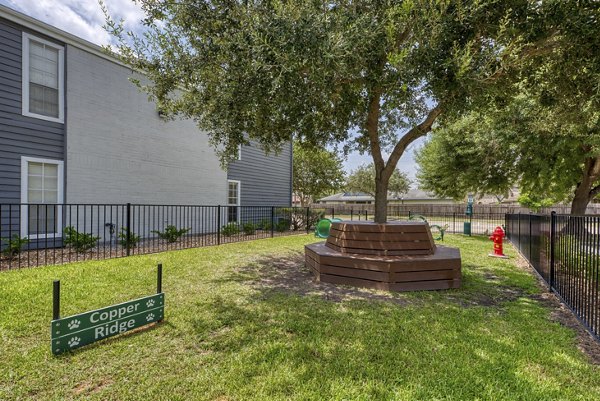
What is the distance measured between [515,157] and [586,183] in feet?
9.21

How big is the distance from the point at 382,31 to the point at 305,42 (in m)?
1.20

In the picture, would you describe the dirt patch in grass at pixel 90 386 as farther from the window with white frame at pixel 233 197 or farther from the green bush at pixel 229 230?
the window with white frame at pixel 233 197

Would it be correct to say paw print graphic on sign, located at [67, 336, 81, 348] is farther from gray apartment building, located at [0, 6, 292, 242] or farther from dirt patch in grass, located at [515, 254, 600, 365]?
gray apartment building, located at [0, 6, 292, 242]

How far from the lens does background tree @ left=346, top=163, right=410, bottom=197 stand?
153ft

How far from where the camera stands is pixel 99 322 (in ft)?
9.61

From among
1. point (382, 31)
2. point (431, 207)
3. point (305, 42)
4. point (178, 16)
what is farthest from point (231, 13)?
point (431, 207)

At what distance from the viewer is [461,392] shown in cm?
228

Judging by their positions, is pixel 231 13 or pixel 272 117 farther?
pixel 272 117

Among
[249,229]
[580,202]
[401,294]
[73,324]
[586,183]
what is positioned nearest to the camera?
[73,324]

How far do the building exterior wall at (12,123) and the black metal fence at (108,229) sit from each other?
24.5 inches

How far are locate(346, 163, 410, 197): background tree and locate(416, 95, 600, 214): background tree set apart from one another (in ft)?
102

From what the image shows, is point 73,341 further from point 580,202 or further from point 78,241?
point 580,202

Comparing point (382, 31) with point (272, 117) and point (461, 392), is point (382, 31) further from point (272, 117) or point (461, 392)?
point (461, 392)

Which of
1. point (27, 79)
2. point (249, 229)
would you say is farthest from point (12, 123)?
point (249, 229)
